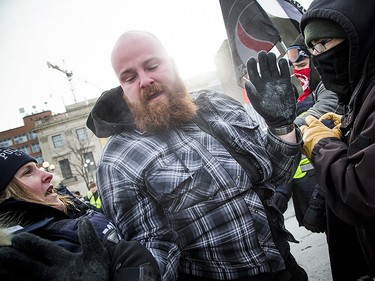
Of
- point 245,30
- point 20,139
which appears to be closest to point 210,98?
point 245,30

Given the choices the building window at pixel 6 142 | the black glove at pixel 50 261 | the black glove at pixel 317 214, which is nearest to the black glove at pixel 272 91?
the black glove at pixel 317 214

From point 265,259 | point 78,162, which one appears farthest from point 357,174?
point 78,162

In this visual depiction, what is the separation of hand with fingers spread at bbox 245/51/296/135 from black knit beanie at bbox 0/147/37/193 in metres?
1.55

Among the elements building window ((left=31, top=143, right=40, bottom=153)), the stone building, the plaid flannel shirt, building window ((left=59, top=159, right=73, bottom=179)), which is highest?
the plaid flannel shirt

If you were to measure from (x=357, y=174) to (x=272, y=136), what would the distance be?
57 cm

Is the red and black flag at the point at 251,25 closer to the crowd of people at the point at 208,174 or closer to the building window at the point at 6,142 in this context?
the crowd of people at the point at 208,174

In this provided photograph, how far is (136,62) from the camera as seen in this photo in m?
1.63

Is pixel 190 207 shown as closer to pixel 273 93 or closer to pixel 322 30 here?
pixel 273 93

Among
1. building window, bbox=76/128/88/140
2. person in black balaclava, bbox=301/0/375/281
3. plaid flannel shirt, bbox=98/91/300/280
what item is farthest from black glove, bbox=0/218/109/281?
building window, bbox=76/128/88/140

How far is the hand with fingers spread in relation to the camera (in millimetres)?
1545

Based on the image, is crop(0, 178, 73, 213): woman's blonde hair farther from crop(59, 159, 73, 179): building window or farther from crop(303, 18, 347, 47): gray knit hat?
crop(59, 159, 73, 179): building window

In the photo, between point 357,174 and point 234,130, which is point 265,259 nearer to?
point 357,174

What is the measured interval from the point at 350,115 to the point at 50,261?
1.68 meters

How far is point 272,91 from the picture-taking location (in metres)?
1.58
